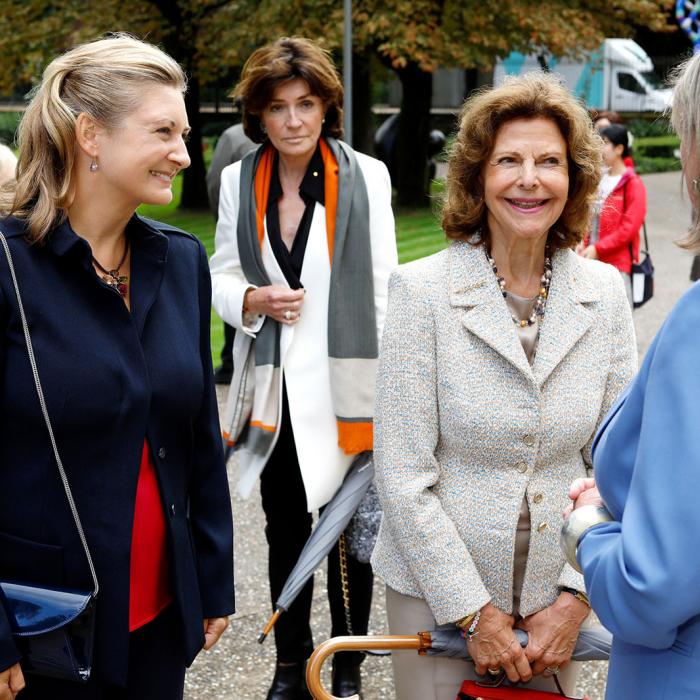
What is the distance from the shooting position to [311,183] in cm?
384

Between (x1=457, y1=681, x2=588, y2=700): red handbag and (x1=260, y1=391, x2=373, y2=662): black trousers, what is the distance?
1.46 m

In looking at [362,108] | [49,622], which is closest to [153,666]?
[49,622]

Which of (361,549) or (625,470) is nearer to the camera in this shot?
(625,470)

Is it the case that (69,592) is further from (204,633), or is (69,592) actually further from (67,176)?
(67,176)

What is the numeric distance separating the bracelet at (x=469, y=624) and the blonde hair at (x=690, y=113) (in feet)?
3.47

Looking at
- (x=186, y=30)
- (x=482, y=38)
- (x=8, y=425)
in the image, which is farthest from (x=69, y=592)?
(x=186, y=30)

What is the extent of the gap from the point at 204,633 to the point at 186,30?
18783mm

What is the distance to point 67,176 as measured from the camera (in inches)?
91.4

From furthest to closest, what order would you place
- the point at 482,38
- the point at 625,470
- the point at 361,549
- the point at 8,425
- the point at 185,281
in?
the point at 482,38 → the point at 361,549 → the point at 185,281 → the point at 8,425 → the point at 625,470

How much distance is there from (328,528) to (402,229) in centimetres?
1414

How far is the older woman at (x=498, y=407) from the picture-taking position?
8.26 ft

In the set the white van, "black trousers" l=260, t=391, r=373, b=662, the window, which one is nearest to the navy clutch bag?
"black trousers" l=260, t=391, r=373, b=662

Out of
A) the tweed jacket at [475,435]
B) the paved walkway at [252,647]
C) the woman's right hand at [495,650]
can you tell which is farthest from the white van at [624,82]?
the woman's right hand at [495,650]

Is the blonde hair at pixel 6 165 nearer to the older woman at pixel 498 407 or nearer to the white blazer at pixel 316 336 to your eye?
the white blazer at pixel 316 336
